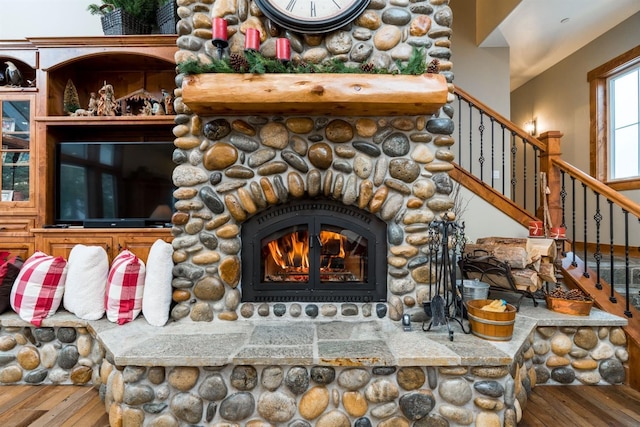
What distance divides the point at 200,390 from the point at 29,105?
9.90 feet

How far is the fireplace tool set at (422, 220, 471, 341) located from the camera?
178cm

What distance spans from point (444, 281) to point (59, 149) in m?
3.34

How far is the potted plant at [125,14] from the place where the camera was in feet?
9.20

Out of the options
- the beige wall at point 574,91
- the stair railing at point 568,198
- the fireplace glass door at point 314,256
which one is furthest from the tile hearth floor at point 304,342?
the beige wall at point 574,91

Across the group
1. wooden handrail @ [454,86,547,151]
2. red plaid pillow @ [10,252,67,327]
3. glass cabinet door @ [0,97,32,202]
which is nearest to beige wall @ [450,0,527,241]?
wooden handrail @ [454,86,547,151]

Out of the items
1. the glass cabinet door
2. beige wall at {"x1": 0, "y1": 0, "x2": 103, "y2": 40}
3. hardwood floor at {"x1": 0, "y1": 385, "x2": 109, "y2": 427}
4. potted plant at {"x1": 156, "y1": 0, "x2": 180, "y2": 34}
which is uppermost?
beige wall at {"x1": 0, "y1": 0, "x2": 103, "y2": 40}

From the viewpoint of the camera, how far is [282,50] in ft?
5.98

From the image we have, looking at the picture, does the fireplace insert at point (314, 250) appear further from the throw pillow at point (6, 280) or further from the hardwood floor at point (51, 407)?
the throw pillow at point (6, 280)

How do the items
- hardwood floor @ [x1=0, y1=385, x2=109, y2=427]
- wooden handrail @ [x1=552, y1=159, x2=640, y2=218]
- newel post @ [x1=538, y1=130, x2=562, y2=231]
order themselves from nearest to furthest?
hardwood floor @ [x1=0, y1=385, x2=109, y2=427], wooden handrail @ [x1=552, y1=159, x2=640, y2=218], newel post @ [x1=538, y1=130, x2=562, y2=231]

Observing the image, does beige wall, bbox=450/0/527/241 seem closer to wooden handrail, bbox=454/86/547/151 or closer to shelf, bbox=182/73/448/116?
wooden handrail, bbox=454/86/547/151

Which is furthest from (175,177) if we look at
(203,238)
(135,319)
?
(135,319)

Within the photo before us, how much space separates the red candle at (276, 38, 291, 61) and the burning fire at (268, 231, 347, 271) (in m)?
1.07

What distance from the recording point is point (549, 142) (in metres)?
2.71

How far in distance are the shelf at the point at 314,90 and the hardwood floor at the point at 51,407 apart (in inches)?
68.9
